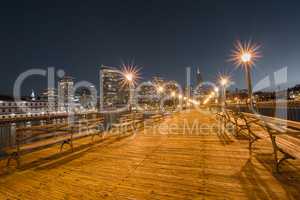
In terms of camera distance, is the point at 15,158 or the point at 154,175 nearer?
the point at 154,175

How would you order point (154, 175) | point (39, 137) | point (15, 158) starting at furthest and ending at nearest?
point (39, 137)
point (15, 158)
point (154, 175)

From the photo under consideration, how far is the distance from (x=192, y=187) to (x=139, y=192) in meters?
0.95

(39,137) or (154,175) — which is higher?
(39,137)

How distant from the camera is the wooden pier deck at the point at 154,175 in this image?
3.11m

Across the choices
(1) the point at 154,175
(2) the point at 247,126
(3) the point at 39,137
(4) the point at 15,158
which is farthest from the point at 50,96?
(2) the point at 247,126

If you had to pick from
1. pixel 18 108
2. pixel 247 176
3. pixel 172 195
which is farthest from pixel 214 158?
pixel 18 108

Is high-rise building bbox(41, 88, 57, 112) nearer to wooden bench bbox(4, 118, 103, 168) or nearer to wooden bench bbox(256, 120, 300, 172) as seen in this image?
wooden bench bbox(4, 118, 103, 168)

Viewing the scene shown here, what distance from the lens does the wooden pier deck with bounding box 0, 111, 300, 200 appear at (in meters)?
3.11

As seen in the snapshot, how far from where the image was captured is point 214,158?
190 inches

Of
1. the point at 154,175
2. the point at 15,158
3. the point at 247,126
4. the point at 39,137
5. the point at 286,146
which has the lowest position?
the point at 154,175

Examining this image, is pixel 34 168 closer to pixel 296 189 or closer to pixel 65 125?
pixel 65 125

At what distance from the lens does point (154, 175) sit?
3.86m

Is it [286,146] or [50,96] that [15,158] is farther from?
[50,96]

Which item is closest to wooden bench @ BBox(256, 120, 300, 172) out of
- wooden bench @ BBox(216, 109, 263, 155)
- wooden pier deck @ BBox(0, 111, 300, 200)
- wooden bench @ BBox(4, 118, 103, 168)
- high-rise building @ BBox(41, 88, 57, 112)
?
wooden pier deck @ BBox(0, 111, 300, 200)
